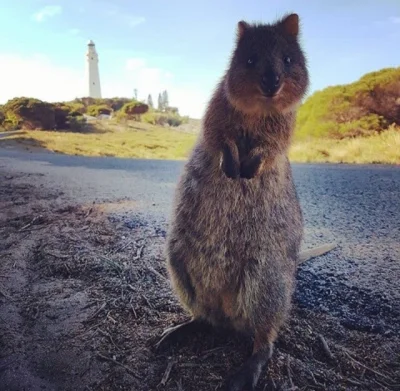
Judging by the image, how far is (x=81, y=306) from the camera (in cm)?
208

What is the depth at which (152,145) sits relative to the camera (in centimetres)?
717

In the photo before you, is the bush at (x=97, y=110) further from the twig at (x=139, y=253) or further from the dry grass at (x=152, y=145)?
the twig at (x=139, y=253)

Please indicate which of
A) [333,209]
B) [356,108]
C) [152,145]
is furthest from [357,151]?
[152,145]

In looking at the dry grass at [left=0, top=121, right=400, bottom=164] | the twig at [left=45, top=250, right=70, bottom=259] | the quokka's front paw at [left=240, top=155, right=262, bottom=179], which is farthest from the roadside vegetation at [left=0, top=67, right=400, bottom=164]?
the quokka's front paw at [left=240, top=155, right=262, bottom=179]

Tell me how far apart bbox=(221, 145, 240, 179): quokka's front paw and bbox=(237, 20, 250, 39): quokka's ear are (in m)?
0.65

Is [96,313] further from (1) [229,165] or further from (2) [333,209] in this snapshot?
(2) [333,209]

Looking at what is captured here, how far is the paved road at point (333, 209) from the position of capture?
83.5 inches

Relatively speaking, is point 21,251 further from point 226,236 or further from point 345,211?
point 345,211

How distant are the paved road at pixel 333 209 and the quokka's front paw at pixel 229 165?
0.69 metres

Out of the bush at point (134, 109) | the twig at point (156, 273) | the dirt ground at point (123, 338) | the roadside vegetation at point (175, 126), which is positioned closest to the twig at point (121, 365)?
the dirt ground at point (123, 338)

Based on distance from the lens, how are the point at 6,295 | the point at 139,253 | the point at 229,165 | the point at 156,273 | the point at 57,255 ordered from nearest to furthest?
the point at 229,165, the point at 6,295, the point at 156,273, the point at 57,255, the point at 139,253

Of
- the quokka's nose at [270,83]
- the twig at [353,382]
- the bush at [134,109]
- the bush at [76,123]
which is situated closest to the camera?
the twig at [353,382]

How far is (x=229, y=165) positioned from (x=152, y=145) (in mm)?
5549

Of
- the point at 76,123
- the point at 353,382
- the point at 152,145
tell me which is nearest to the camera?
the point at 353,382
